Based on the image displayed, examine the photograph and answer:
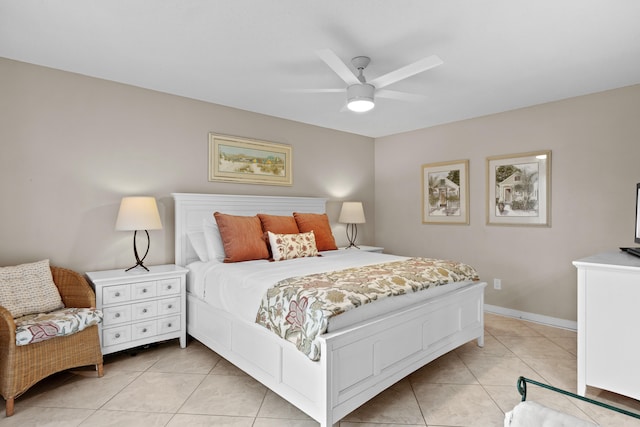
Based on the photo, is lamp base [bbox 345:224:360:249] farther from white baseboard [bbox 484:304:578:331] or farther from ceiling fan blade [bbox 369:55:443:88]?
ceiling fan blade [bbox 369:55:443:88]

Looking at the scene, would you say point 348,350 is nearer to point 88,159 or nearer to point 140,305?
point 140,305

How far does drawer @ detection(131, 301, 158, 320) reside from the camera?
294cm

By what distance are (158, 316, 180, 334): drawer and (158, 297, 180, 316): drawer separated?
0.20 feet

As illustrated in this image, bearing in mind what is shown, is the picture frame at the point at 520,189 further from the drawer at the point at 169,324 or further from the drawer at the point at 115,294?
the drawer at the point at 115,294

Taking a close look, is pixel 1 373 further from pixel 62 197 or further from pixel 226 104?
pixel 226 104

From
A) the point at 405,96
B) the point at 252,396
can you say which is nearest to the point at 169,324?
the point at 252,396

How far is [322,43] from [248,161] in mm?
1973

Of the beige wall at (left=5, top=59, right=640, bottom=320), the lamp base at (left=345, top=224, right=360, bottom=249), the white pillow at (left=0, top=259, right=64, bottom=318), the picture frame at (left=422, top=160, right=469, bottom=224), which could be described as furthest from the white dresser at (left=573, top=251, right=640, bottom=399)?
the white pillow at (left=0, top=259, right=64, bottom=318)

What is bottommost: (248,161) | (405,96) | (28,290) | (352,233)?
(28,290)

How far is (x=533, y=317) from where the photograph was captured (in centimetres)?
396

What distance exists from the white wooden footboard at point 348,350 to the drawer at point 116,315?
0.57 meters

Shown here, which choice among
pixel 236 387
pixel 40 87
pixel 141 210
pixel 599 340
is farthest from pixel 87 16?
pixel 599 340

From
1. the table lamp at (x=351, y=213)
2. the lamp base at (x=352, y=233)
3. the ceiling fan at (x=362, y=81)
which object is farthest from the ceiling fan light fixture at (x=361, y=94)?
the lamp base at (x=352, y=233)

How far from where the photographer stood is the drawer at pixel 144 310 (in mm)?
2939
